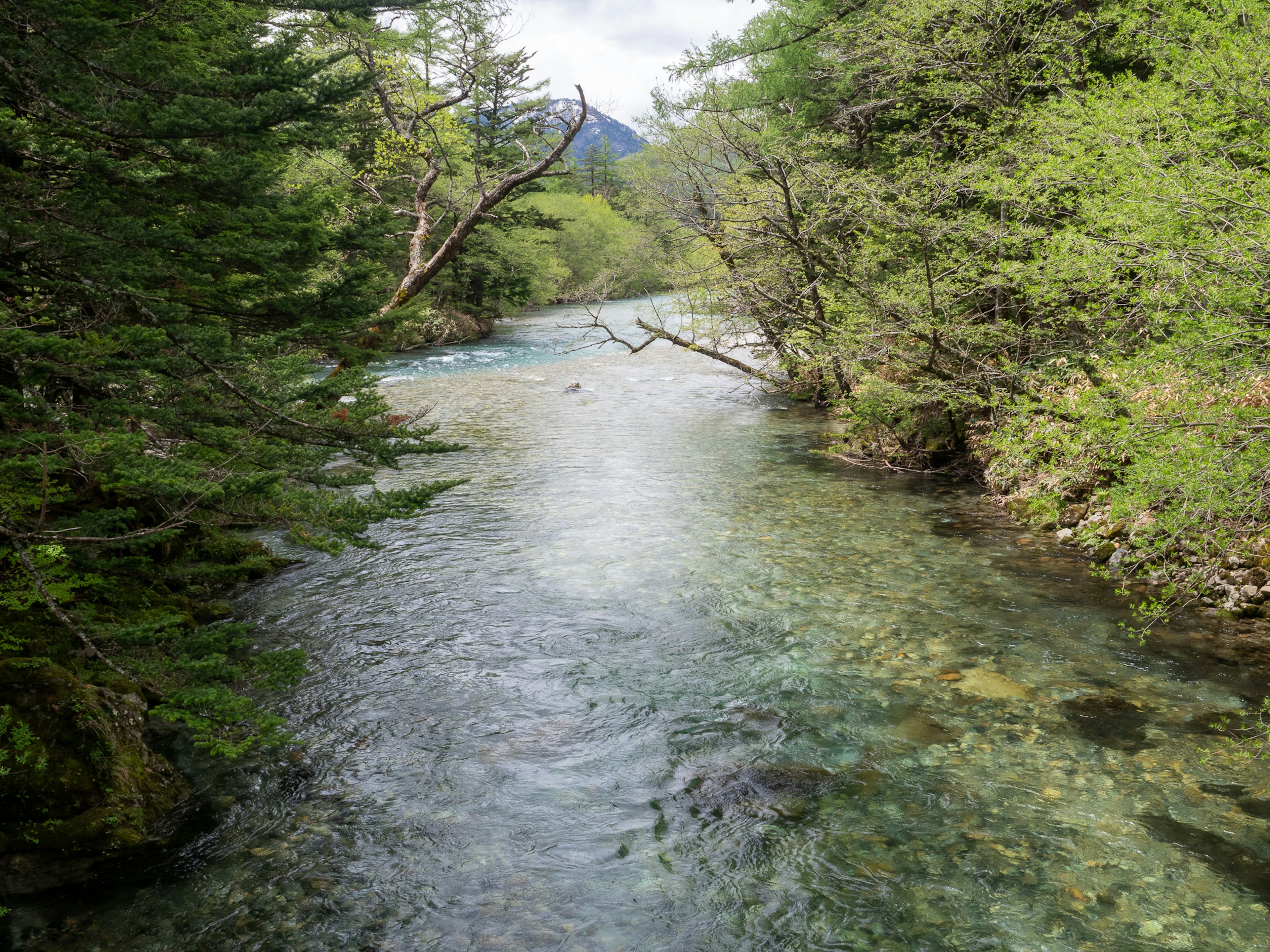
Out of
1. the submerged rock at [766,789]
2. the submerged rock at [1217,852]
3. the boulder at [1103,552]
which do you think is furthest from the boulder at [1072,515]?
the submerged rock at [766,789]

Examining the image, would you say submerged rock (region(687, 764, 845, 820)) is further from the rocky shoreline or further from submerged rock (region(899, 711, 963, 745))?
the rocky shoreline

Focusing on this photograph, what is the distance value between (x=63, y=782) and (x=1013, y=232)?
11.2 metres

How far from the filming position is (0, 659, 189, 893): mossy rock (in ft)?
13.6

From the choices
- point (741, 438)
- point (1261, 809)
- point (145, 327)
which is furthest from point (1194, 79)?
point (741, 438)

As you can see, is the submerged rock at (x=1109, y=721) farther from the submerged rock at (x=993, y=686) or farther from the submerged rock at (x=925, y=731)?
the submerged rock at (x=925, y=731)

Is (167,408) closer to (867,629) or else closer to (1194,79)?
(867,629)

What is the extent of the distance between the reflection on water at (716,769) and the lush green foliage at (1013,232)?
159 cm

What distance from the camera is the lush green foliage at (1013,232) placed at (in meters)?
5.37

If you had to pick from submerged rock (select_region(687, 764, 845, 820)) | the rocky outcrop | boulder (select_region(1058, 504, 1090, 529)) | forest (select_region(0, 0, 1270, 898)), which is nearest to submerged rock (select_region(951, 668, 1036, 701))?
forest (select_region(0, 0, 1270, 898))

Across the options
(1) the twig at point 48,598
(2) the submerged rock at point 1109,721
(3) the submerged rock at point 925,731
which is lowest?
(3) the submerged rock at point 925,731

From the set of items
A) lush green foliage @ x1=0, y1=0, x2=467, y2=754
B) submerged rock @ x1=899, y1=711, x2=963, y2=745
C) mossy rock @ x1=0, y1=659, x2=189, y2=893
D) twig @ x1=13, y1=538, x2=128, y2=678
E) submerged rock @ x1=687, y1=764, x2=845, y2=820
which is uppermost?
lush green foliage @ x1=0, y1=0, x2=467, y2=754

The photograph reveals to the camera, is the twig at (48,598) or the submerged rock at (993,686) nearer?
the twig at (48,598)

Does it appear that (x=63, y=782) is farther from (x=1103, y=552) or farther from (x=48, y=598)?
(x=1103, y=552)

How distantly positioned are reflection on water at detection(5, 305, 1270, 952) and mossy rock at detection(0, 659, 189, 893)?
1.03ft
